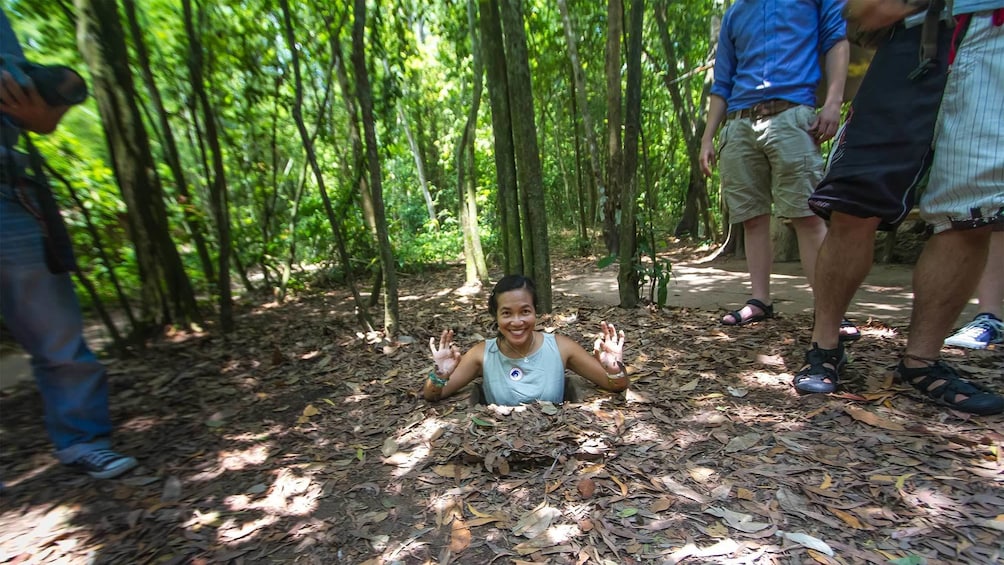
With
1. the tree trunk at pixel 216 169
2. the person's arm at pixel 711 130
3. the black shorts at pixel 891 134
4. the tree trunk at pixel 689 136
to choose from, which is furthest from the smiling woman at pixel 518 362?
the tree trunk at pixel 689 136

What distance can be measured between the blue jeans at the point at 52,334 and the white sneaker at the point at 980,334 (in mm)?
4015

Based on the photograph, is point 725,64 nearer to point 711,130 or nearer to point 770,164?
point 711,130

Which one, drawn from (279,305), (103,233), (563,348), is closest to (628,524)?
(563,348)

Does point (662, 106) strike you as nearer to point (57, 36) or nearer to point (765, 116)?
point (765, 116)

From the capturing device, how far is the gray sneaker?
1938 mm

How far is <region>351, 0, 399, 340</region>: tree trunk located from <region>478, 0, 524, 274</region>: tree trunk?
0.91 meters

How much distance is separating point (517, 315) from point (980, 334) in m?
2.32

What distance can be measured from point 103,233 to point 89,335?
1087mm

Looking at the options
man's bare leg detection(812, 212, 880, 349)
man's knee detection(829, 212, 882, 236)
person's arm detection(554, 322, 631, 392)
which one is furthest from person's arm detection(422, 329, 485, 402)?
man's knee detection(829, 212, 882, 236)

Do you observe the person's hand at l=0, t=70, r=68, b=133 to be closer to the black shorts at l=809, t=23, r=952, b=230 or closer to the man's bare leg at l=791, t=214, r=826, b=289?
the black shorts at l=809, t=23, r=952, b=230

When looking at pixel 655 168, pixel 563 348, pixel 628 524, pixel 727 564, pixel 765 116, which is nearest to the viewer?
pixel 727 564

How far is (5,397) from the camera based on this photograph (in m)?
2.89

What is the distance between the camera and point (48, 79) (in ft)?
5.95

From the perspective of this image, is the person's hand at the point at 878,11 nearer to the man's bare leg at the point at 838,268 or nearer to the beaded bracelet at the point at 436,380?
the man's bare leg at the point at 838,268
